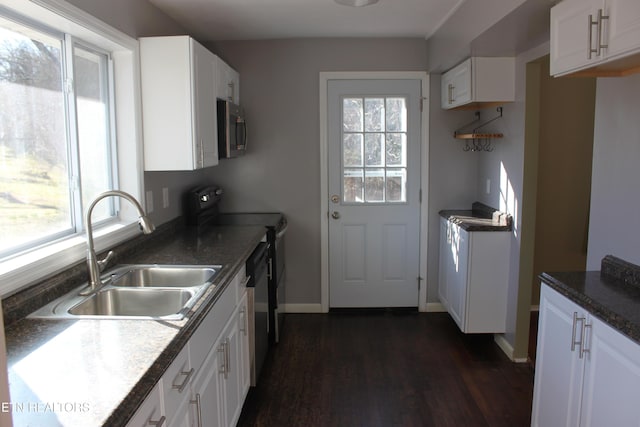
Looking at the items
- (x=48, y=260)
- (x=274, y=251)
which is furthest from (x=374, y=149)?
(x=48, y=260)

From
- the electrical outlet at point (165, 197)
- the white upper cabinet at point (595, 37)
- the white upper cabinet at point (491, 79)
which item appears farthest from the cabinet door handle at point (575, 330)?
the electrical outlet at point (165, 197)

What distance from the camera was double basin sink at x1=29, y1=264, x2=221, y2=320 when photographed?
1.83m

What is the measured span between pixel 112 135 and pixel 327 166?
1.93m

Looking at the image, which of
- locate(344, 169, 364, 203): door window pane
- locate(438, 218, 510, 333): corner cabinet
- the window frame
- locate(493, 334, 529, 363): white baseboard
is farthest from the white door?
the window frame

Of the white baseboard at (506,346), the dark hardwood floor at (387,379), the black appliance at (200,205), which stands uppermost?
the black appliance at (200,205)

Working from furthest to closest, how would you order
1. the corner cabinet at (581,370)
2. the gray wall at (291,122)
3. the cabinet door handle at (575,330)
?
the gray wall at (291,122), the cabinet door handle at (575,330), the corner cabinet at (581,370)

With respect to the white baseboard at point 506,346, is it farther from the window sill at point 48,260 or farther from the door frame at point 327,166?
the window sill at point 48,260

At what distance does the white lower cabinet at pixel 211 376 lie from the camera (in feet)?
4.81

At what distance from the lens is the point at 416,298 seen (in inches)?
175

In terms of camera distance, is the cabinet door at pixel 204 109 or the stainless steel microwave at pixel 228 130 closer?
the cabinet door at pixel 204 109

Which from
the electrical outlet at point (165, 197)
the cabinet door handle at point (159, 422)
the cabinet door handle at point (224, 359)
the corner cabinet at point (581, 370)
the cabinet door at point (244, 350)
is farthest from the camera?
the electrical outlet at point (165, 197)

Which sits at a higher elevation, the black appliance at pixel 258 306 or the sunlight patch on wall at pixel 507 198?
Answer: the sunlight patch on wall at pixel 507 198

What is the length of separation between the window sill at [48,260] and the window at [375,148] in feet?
7.15

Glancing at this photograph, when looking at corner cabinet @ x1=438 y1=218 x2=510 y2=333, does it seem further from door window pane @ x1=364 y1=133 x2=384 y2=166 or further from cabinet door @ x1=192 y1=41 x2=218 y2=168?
cabinet door @ x1=192 y1=41 x2=218 y2=168
